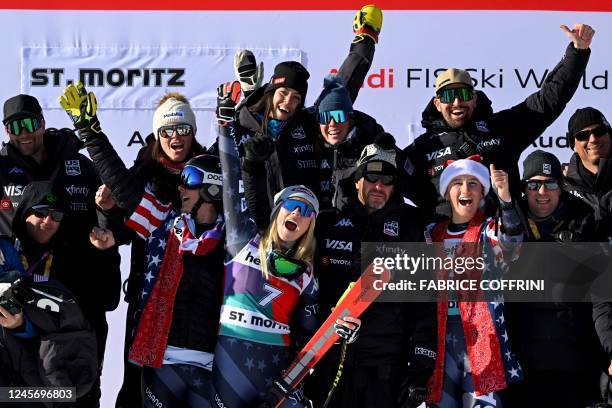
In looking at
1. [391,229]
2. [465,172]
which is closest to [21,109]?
[391,229]

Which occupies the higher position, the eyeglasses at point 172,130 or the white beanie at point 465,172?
the eyeglasses at point 172,130

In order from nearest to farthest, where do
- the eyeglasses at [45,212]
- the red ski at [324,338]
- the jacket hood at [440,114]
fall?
1. the red ski at [324,338]
2. the eyeglasses at [45,212]
3. the jacket hood at [440,114]

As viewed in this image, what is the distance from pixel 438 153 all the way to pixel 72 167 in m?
2.03

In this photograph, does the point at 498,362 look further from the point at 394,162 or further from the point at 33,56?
the point at 33,56

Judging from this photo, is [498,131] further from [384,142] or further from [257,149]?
[257,149]

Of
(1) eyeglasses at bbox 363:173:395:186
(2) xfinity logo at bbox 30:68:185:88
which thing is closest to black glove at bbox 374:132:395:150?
(1) eyeglasses at bbox 363:173:395:186

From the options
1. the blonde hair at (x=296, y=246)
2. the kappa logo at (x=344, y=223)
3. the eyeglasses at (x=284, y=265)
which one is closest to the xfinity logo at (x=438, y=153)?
the kappa logo at (x=344, y=223)

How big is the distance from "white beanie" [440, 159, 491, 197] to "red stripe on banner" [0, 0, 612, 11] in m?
2.58

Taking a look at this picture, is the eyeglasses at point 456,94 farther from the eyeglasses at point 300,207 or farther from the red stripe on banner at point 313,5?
the red stripe on banner at point 313,5

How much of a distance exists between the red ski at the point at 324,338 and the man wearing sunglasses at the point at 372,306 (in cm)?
11

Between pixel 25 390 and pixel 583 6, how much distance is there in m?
4.82

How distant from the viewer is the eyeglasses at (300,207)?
6.46 meters

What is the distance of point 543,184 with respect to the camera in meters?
6.67

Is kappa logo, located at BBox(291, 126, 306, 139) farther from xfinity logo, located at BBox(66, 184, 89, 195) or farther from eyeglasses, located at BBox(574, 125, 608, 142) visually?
eyeglasses, located at BBox(574, 125, 608, 142)
